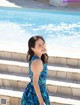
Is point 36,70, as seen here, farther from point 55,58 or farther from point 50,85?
point 55,58

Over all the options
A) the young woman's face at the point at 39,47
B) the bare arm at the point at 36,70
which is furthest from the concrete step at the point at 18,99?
the young woman's face at the point at 39,47

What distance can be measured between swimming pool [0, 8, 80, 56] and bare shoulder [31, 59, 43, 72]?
330 centimetres

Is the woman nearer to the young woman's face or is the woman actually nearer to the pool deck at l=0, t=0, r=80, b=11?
the young woman's face

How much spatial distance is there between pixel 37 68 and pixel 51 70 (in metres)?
2.26

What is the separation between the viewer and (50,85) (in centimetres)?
539

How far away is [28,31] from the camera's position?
9492 millimetres

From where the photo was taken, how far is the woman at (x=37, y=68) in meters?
3.47

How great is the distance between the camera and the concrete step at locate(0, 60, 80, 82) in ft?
18.4

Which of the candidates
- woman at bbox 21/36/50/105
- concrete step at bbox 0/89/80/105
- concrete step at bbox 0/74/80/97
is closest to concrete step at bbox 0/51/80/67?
concrete step at bbox 0/74/80/97

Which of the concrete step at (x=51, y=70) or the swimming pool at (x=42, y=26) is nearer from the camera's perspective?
the concrete step at (x=51, y=70)

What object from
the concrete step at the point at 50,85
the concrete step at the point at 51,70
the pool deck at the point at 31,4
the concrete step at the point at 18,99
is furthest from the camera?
the pool deck at the point at 31,4

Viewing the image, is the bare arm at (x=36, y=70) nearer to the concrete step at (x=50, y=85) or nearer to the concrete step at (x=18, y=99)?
the concrete step at (x=18, y=99)

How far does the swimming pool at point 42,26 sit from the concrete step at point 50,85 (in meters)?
1.33

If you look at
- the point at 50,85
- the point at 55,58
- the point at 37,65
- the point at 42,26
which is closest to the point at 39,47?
the point at 37,65
